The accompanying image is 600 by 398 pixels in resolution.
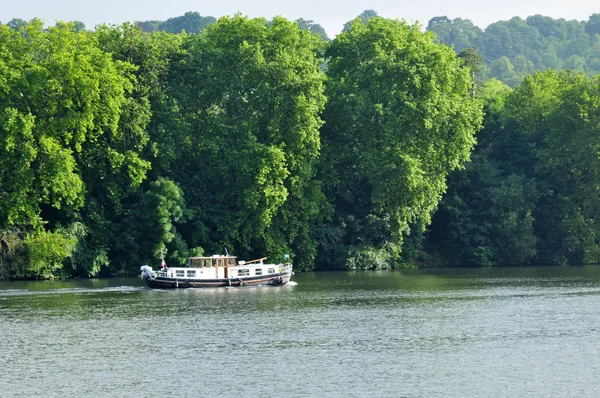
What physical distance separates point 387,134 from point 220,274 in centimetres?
2430

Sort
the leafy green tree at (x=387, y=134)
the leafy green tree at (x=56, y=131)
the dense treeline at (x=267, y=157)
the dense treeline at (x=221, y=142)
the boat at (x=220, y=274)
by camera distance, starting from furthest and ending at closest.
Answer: the leafy green tree at (x=387, y=134) → the dense treeline at (x=267, y=157) → the dense treeline at (x=221, y=142) → the leafy green tree at (x=56, y=131) → the boat at (x=220, y=274)

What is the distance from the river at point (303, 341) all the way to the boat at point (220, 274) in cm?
240

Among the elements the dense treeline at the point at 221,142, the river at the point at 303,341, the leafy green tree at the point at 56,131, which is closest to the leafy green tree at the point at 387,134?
the dense treeline at the point at 221,142

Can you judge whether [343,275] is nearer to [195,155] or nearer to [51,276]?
[195,155]

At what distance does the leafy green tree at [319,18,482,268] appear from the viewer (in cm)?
10219

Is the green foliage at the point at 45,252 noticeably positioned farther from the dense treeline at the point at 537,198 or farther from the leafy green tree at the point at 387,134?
the dense treeline at the point at 537,198

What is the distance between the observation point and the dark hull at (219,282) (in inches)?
3297

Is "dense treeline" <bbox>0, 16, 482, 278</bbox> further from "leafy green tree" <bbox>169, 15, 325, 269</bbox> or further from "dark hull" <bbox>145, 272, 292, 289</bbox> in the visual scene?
"dark hull" <bbox>145, 272, 292, 289</bbox>

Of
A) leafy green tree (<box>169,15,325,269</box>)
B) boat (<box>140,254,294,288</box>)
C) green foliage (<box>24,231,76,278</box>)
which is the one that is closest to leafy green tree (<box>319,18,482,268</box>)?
leafy green tree (<box>169,15,325,269</box>)

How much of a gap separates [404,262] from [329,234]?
9.85m

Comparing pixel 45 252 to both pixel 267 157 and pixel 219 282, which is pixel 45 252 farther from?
pixel 267 157

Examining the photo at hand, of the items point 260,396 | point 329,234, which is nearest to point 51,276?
point 329,234

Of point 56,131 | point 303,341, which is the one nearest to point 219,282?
point 56,131

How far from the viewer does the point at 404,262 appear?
108250 millimetres
